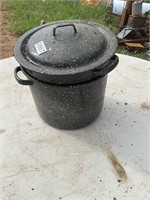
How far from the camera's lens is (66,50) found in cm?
119

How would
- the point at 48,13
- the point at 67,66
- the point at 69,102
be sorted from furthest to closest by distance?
1. the point at 48,13
2. the point at 69,102
3. the point at 67,66

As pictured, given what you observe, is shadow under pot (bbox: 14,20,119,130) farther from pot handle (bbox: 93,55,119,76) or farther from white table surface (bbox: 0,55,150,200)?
white table surface (bbox: 0,55,150,200)

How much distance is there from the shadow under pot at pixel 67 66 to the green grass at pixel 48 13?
2.05 metres

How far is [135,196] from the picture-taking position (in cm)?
120

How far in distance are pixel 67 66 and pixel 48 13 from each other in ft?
8.71

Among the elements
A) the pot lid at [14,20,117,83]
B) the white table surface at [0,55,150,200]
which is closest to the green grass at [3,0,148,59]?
the white table surface at [0,55,150,200]

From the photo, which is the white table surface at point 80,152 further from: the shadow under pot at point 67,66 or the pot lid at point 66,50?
the pot lid at point 66,50

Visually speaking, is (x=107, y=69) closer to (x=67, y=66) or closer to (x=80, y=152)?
(x=67, y=66)

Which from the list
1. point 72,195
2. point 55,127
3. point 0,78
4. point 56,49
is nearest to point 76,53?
point 56,49

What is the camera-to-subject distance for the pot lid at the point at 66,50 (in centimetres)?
117

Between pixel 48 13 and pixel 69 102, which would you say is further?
pixel 48 13

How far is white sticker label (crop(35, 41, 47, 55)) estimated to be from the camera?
3.98 feet

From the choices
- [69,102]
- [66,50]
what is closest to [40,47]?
[66,50]

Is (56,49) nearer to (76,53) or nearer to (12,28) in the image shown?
(76,53)
